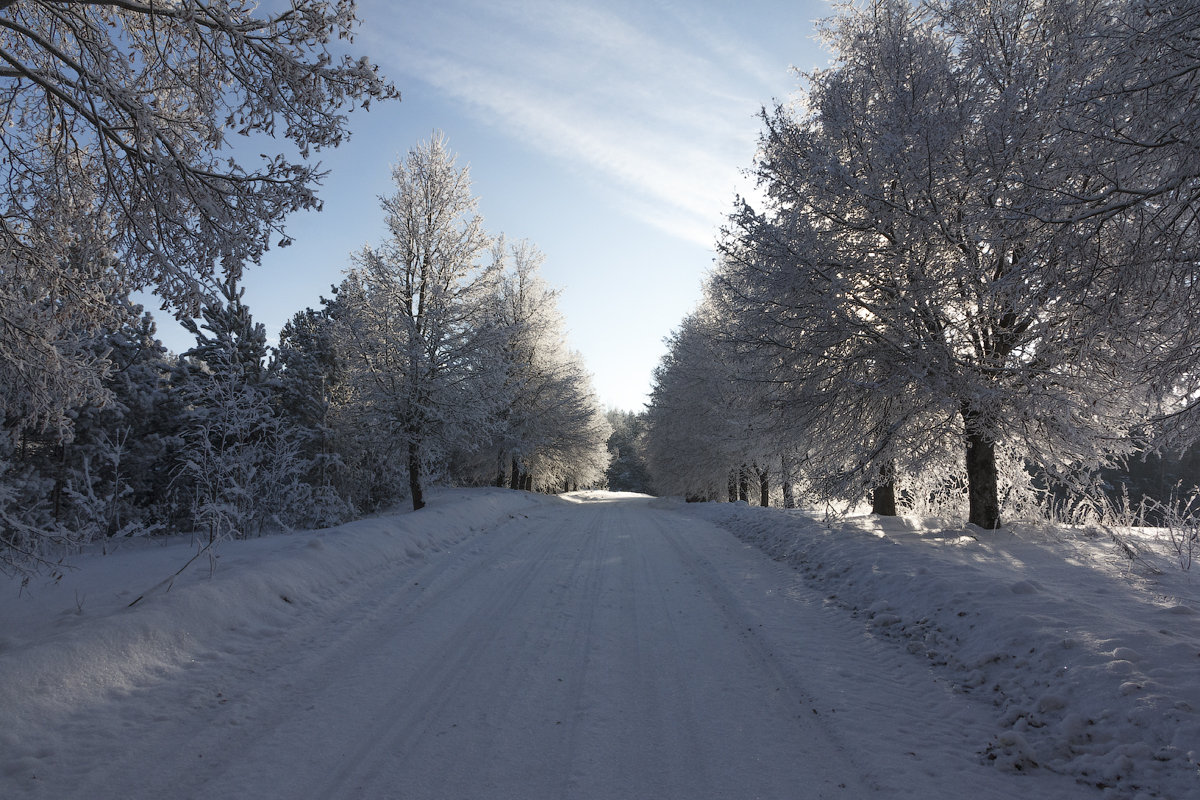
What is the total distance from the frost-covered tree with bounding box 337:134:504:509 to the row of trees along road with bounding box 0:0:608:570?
0.22 ft

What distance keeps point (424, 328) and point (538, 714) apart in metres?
14.2

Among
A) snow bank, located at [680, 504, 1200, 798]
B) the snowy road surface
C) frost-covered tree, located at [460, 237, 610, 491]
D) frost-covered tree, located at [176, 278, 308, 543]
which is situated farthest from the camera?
frost-covered tree, located at [460, 237, 610, 491]

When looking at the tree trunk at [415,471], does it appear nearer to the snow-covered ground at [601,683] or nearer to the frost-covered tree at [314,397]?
the frost-covered tree at [314,397]

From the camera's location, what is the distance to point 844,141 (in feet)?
31.0

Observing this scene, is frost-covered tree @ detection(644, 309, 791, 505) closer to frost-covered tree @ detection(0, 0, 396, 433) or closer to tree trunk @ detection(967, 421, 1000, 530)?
tree trunk @ detection(967, 421, 1000, 530)

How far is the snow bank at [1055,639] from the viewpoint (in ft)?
10.7

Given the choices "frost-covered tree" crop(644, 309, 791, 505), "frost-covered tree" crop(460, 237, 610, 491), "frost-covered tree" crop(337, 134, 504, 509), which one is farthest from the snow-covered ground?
"frost-covered tree" crop(460, 237, 610, 491)

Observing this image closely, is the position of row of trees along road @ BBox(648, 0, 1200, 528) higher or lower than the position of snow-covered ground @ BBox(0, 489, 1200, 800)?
higher

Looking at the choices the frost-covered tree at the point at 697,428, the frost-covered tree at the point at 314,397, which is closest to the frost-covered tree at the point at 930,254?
the frost-covered tree at the point at 697,428

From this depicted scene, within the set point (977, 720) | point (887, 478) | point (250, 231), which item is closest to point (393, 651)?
point (250, 231)

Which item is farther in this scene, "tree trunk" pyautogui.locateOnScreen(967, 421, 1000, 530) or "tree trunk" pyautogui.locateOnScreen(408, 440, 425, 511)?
"tree trunk" pyautogui.locateOnScreen(408, 440, 425, 511)

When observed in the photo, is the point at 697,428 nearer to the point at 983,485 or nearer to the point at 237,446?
the point at 983,485

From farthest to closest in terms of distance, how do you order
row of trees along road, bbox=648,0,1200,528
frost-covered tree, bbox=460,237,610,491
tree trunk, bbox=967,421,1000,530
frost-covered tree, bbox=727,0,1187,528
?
frost-covered tree, bbox=460,237,610,491 → tree trunk, bbox=967,421,1000,530 → frost-covered tree, bbox=727,0,1187,528 → row of trees along road, bbox=648,0,1200,528

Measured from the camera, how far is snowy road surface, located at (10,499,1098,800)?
311cm
